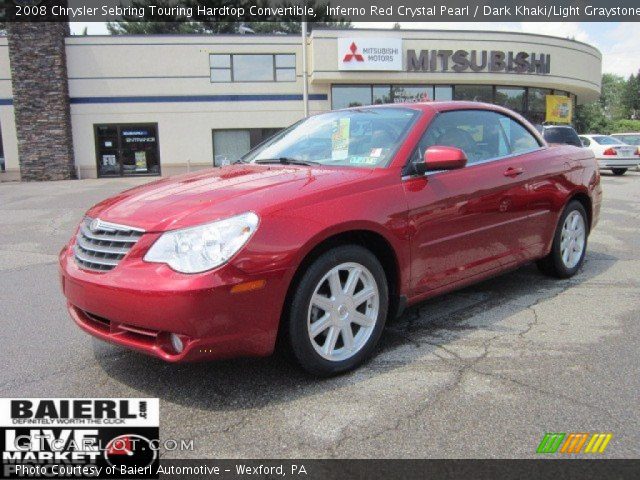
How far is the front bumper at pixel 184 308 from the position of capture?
264 centimetres

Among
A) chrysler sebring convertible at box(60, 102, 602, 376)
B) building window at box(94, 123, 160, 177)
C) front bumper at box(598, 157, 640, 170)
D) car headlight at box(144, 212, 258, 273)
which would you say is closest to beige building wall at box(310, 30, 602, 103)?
building window at box(94, 123, 160, 177)

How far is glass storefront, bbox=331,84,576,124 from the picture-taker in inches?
1045

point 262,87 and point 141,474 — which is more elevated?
point 262,87

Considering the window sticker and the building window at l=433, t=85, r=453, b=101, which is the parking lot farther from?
the building window at l=433, t=85, r=453, b=101

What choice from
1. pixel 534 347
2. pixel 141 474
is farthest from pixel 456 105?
pixel 141 474

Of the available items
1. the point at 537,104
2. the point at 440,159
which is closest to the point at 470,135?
the point at 440,159

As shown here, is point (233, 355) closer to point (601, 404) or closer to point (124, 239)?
point (124, 239)

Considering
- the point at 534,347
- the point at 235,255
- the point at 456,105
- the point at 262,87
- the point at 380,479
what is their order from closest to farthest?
1. the point at 380,479
2. the point at 235,255
3. the point at 534,347
4. the point at 456,105
5. the point at 262,87

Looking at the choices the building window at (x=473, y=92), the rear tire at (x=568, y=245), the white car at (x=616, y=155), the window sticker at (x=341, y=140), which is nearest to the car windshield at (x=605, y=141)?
the white car at (x=616, y=155)

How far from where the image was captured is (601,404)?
285cm

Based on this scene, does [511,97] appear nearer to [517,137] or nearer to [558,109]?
[558,109]

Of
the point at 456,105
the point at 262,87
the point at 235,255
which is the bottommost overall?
the point at 235,255

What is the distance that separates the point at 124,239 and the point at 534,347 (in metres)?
2.59

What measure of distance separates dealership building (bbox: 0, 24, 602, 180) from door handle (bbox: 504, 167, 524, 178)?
21.3m
